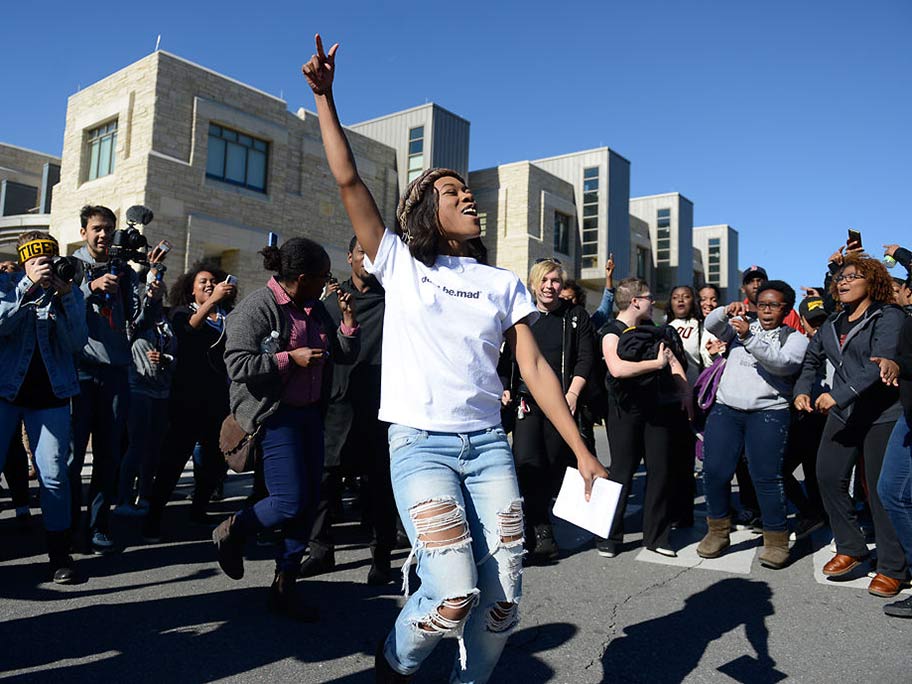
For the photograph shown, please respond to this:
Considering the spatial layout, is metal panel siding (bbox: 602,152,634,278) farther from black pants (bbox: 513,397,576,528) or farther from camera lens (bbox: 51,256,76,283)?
camera lens (bbox: 51,256,76,283)

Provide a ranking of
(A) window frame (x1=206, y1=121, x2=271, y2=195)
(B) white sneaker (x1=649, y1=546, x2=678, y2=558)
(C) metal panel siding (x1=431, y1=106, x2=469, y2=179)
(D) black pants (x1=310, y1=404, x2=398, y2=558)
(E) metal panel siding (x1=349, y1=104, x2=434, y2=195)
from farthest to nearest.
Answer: (C) metal panel siding (x1=431, y1=106, x2=469, y2=179) → (E) metal panel siding (x1=349, y1=104, x2=434, y2=195) → (A) window frame (x1=206, y1=121, x2=271, y2=195) → (B) white sneaker (x1=649, y1=546, x2=678, y2=558) → (D) black pants (x1=310, y1=404, x2=398, y2=558)

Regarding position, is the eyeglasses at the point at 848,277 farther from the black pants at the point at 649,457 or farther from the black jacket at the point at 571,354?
the black jacket at the point at 571,354

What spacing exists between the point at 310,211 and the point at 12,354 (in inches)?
758

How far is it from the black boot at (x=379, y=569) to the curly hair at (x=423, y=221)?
7.78ft

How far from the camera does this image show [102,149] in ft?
68.0

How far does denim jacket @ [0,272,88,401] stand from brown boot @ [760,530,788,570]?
4.71m

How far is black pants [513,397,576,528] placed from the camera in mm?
5121

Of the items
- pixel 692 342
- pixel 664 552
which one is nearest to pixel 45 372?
pixel 664 552

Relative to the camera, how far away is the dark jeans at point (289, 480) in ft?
11.9

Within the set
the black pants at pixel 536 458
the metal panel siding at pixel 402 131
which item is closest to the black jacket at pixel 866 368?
the black pants at pixel 536 458

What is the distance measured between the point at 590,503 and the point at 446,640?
56.6 inches

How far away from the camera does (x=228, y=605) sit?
3824 mm

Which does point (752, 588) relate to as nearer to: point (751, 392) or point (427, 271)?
point (751, 392)

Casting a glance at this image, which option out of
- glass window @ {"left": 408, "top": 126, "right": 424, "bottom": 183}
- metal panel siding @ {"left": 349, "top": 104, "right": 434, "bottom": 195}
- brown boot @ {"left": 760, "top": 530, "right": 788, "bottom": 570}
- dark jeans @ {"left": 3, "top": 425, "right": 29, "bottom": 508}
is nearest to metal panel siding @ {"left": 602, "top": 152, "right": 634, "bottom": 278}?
metal panel siding @ {"left": 349, "top": 104, "right": 434, "bottom": 195}
